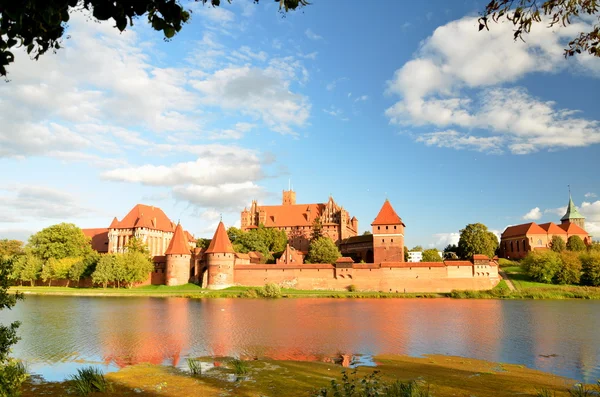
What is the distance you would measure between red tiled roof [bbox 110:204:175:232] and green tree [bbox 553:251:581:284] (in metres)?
43.8

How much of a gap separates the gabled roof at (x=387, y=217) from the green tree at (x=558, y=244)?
19.6 metres

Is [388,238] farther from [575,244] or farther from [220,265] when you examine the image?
[575,244]

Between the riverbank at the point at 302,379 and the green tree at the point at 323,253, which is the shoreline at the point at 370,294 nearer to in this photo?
the green tree at the point at 323,253

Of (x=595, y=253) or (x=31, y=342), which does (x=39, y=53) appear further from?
(x=595, y=253)

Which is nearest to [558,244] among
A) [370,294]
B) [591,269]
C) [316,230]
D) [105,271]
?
[591,269]

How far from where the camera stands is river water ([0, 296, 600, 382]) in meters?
13.3

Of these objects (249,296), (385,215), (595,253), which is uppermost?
(385,215)

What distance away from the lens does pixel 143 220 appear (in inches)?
2136

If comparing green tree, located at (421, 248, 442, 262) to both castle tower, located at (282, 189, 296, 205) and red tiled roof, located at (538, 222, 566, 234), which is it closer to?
red tiled roof, located at (538, 222, 566, 234)

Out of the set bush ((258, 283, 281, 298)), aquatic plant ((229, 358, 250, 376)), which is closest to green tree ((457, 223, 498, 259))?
bush ((258, 283, 281, 298))

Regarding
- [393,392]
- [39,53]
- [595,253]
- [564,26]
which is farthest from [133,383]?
[595,253]

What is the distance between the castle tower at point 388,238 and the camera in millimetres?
47344

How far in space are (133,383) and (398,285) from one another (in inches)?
1342

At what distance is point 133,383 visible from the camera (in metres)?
9.43
